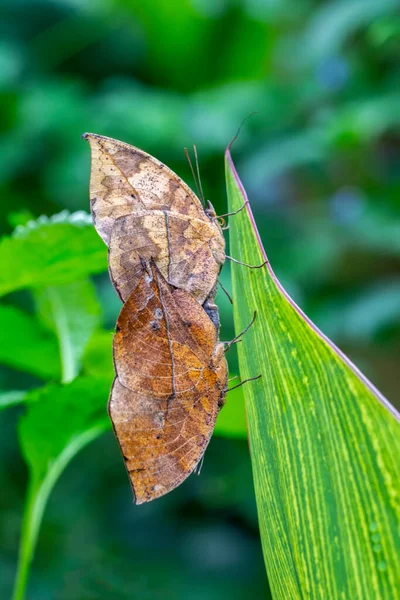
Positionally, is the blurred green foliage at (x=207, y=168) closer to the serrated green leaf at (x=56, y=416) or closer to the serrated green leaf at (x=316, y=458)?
the serrated green leaf at (x=56, y=416)

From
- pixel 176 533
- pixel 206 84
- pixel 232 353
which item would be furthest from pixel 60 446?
pixel 206 84

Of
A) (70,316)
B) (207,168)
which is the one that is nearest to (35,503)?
(70,316)

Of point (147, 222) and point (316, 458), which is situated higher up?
point (147, 222)

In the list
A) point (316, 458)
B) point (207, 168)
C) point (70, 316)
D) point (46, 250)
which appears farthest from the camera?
point (207, 168)

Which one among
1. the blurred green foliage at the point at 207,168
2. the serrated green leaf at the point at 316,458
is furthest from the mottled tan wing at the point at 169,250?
the blurred green foliage at the point at 207,168

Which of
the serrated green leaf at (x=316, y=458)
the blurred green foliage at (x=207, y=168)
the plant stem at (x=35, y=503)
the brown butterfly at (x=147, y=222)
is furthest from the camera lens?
the blurred green foliage at (x=207, y=168)

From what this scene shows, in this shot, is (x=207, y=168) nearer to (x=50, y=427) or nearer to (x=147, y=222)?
(x=147, y=222)

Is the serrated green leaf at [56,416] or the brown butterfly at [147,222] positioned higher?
the brown butterfly at [147,222]
